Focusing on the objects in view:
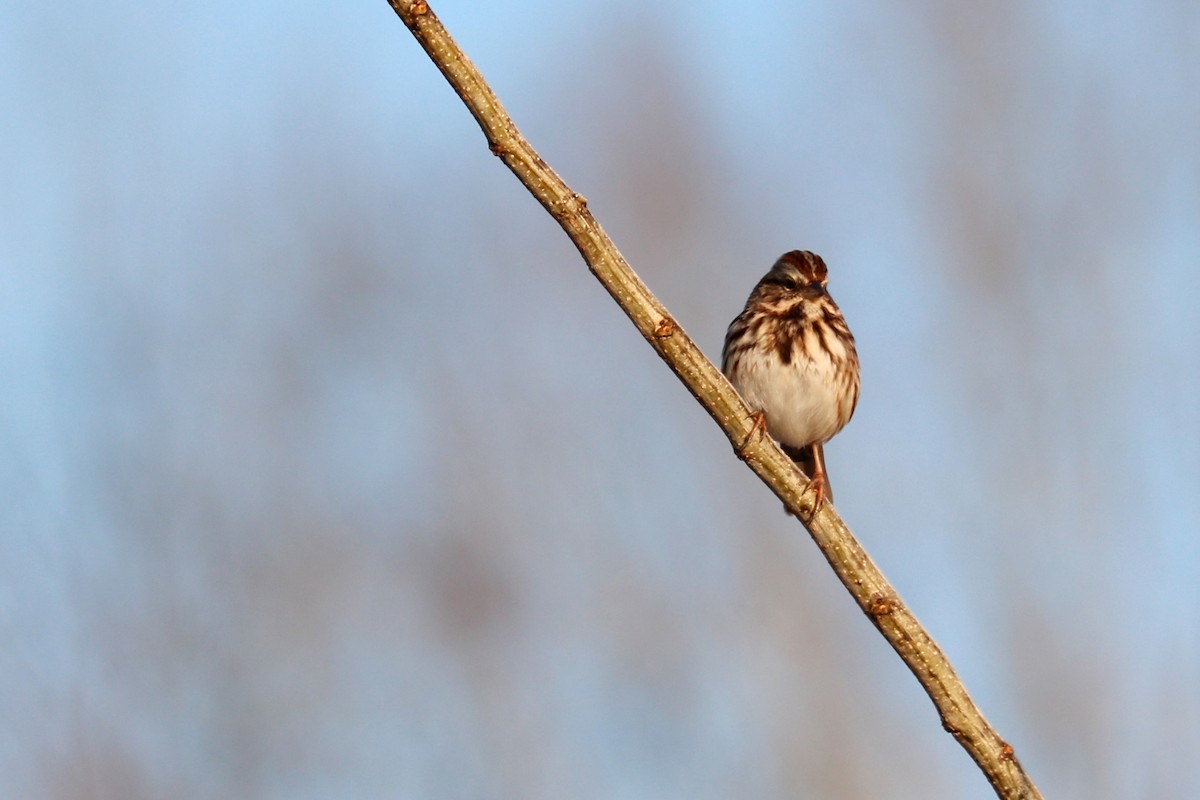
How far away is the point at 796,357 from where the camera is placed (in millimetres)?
6191

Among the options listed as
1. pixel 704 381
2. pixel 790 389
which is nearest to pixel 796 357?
pixel 790 389

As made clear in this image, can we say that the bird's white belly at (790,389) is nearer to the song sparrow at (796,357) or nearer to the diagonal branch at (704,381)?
the song sparrow at (796,357)

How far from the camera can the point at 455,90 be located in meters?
2.55

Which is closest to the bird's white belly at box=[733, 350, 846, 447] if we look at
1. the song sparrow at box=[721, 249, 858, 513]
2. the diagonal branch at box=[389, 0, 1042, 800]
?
the song sparrow at box=[721, 249, 858, 513]

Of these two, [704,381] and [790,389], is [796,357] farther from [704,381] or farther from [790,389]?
[704,381]

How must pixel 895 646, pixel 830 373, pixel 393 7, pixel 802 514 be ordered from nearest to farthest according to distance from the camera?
1. pixel 393 7
2. pixel 895 646
3. pixel 802 514
4. pixel 830 373

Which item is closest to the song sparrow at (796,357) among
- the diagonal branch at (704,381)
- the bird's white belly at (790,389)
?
the bird's white belly at (790,389)

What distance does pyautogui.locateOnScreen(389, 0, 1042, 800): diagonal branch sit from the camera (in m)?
2.54

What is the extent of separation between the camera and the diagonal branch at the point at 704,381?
99.9 inches

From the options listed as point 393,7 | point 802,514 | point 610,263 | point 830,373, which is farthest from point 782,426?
point 393,7

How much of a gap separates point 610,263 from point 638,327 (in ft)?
0.49

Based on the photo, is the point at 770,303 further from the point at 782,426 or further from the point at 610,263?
the point at 610,263

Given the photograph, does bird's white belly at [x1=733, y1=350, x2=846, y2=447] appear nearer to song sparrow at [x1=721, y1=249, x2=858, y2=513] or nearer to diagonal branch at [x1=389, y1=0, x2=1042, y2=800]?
song sparrow at [x1=721, y1=249, x2=858, y2=513]

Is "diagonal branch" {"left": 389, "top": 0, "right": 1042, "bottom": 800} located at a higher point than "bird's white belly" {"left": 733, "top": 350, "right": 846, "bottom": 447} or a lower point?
lower
